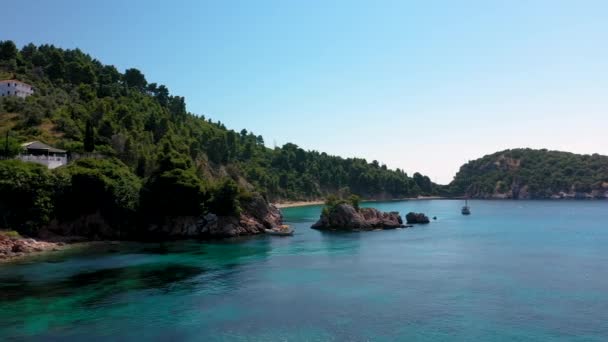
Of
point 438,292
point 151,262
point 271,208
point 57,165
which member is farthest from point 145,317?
point 271,208

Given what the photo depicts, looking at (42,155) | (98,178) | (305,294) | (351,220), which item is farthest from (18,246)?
(351,220)

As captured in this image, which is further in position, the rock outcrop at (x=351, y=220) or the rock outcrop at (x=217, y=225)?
the rock outcrop at (x=351, y=220)

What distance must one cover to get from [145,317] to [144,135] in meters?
92.9

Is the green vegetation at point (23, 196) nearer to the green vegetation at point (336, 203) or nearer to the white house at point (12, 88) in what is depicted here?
the white house at point (12, 88)

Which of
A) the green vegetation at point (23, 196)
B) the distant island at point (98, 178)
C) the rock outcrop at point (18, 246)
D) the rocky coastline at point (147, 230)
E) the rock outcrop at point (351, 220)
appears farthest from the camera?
the rock outcrop at point (351, 220)

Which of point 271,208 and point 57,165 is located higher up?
point 57,165

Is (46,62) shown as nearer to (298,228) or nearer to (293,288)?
(298,228)

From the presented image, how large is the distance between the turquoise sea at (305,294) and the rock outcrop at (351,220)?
32.0 m

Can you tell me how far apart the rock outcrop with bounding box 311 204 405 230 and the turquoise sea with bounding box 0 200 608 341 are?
32.0 metres

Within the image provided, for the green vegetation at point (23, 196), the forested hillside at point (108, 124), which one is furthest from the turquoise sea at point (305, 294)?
the forested hillside at point (108, 124)

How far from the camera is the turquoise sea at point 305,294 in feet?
126

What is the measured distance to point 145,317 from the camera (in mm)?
41125

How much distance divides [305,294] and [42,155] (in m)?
65.7

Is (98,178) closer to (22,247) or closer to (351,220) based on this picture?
(22,247)
